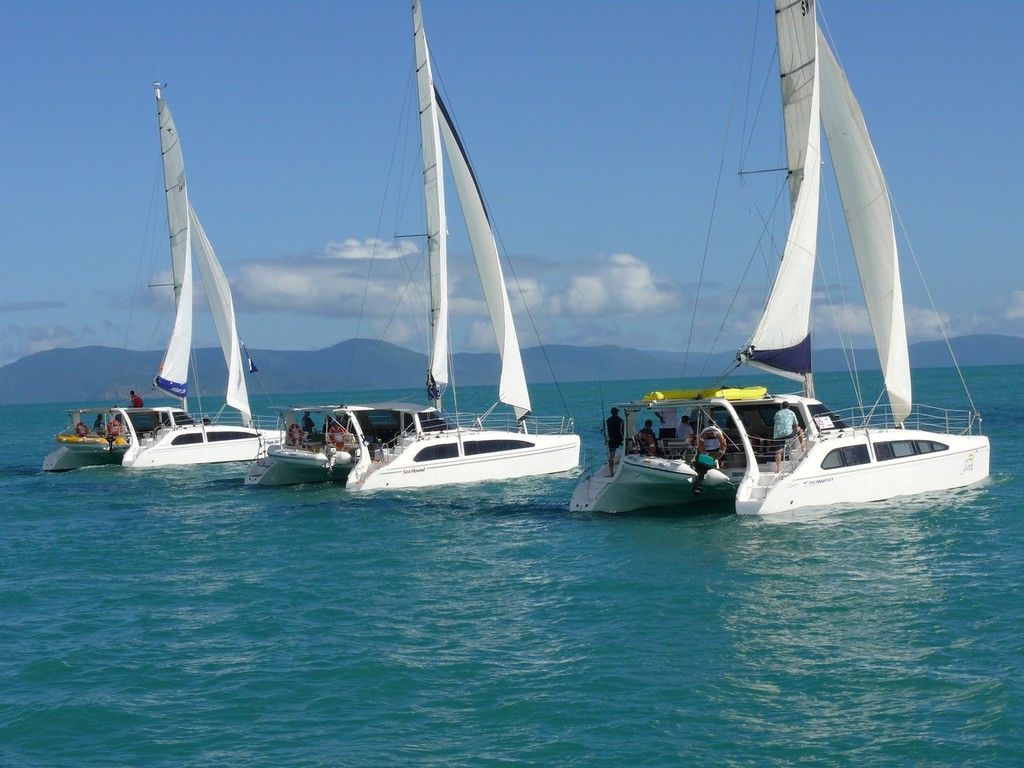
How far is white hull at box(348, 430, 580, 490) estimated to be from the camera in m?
29.3

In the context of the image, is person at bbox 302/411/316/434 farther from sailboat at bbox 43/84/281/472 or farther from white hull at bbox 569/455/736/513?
white hull at bbox 569/455/736/513

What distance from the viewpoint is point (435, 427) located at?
31.1 meters

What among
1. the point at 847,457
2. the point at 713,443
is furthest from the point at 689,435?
the point at 847,457

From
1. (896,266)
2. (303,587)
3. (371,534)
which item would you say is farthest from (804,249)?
(303,587)

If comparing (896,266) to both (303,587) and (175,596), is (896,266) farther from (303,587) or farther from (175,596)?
(175,596)

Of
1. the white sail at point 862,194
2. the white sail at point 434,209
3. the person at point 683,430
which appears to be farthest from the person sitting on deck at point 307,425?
the white sail at point 862,194

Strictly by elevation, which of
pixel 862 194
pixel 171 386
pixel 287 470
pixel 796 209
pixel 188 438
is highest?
pixel 862 194

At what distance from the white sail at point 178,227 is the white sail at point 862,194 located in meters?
28.0

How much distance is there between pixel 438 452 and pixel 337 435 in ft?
9.28

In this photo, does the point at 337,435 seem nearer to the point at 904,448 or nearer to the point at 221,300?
the point at 904,448

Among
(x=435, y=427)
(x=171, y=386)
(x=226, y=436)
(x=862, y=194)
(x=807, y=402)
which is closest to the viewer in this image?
(x=807, y=402)

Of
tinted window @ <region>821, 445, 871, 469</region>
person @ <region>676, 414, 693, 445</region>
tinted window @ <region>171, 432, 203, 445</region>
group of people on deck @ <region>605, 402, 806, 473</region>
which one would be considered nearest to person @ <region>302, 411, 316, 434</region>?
tinted window @ <region>171, 432, 203, 445</region>

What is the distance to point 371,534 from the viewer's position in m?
23.4

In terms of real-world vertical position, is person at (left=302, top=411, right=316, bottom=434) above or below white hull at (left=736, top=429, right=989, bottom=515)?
above
